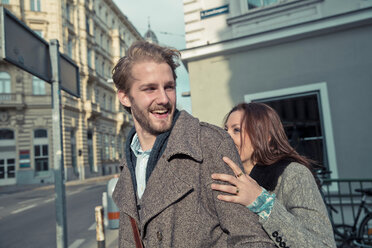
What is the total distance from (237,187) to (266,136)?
0.86 meters

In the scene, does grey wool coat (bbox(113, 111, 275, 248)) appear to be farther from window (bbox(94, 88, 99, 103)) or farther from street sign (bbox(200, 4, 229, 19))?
window (bbox(94, 88, 99, 103))

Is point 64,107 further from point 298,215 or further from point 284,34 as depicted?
point 298,215

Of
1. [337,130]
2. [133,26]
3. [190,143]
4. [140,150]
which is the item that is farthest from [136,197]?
[133,26]

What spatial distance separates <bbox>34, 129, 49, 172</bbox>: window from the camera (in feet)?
72.1

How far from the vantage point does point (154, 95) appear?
5.30ft

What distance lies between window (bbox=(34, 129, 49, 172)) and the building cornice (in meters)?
19.0

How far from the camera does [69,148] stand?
23156mm

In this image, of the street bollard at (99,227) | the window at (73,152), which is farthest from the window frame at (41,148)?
the street bollard at (99,227)

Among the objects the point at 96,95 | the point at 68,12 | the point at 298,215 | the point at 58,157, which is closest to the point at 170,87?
the point at 298,215

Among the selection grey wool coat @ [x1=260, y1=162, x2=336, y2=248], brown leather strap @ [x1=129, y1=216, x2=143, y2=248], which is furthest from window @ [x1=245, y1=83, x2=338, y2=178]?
brown leather strap @ [x1=129, y1=216, x2=143, y2=248]

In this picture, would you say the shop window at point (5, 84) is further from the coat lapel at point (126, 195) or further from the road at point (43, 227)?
the coat lapel at point (126, 195)

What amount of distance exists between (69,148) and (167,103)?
77.4ft

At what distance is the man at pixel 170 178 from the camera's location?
1270mm

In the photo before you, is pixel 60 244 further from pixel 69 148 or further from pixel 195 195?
→ pixel 69 148
